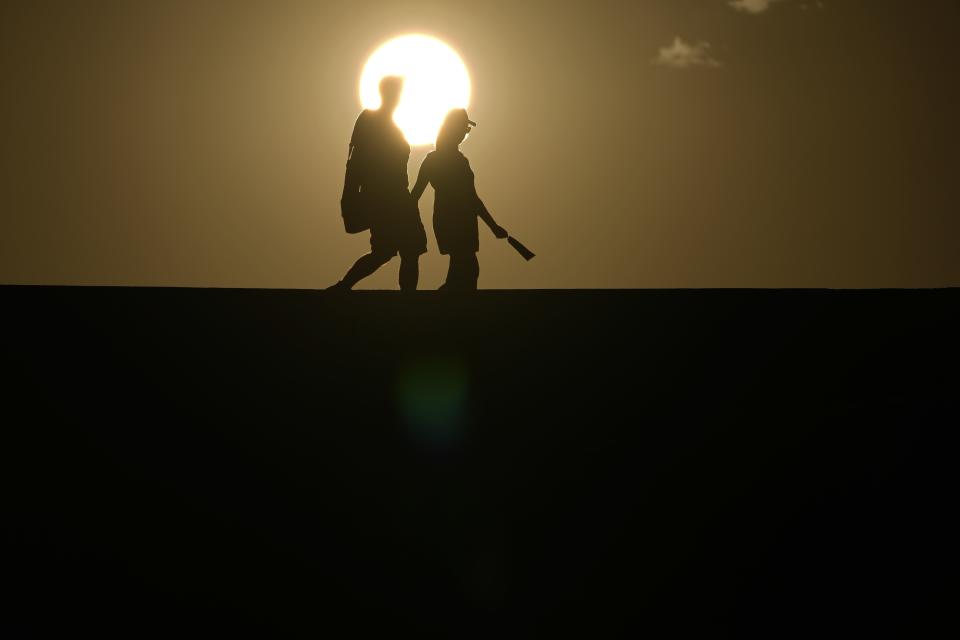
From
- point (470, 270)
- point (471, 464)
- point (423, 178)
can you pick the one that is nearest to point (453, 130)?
point (423, 178)

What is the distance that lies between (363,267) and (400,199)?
64 cm

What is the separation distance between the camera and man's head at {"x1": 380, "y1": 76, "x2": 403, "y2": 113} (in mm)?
7203

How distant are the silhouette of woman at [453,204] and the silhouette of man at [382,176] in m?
0.38

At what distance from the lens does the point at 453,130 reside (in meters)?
7.66

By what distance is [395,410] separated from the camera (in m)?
4.77

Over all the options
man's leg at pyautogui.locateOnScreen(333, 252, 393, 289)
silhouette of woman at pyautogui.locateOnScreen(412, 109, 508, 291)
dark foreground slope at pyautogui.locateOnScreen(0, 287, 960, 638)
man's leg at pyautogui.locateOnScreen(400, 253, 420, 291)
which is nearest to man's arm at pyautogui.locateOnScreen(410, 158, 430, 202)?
silhouette of woman at pyautogui.locateOnScreen(412, 109, 508, 291)

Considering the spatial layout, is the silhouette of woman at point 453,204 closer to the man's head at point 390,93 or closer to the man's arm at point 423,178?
the man's arm at point 423,178

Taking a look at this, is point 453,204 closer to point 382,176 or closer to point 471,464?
point 382,176

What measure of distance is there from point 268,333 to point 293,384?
0.30 metres

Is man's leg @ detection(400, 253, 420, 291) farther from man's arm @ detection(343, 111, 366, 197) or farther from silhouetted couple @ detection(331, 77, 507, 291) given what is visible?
man's arm @ detection(343, 111, 366, 197)

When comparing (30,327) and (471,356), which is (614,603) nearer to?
(471,356)

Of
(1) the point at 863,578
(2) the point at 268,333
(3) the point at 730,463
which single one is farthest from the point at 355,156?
(1) the point at 863,578

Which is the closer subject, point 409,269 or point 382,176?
point 382,176

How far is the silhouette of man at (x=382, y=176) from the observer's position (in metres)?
7.14
